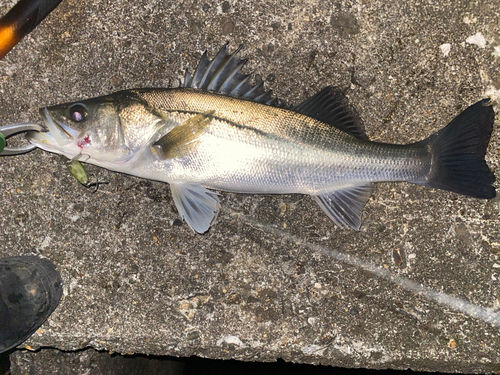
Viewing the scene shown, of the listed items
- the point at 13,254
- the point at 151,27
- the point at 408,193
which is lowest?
the point at 13,254

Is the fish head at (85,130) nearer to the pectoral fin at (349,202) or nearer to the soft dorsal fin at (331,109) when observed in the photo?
the soft dorsal fin at (331,109)

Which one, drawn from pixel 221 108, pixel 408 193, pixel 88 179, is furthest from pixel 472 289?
pixel 88 179

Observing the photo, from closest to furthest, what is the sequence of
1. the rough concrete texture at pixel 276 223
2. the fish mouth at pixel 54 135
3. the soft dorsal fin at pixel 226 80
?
the fish mouth at pixel 54 135 < the soft dorsal fin at pixel 226 80 < the rough concrete texture at pixel 276 223

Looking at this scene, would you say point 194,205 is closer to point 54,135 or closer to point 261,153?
point 261,153

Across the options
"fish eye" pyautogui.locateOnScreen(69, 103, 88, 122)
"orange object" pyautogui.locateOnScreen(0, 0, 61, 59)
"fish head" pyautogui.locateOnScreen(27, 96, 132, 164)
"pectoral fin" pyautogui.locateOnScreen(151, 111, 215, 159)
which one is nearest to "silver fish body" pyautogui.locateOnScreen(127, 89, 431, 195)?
"pectoral fin" pyautogui.locateOnScreen(151, 111, 215, 159)

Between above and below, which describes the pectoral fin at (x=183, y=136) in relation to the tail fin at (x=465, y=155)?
below

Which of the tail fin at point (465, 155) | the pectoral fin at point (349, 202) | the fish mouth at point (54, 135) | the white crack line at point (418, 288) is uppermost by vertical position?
the tail fin at point (465, 155)

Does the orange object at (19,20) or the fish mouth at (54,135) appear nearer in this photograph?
the fish mouth at (54,135)

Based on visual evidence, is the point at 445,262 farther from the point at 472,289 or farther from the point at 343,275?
the point at 343,275

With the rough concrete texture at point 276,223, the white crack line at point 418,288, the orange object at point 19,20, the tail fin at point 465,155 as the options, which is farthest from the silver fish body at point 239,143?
the orange object at point 19,20
